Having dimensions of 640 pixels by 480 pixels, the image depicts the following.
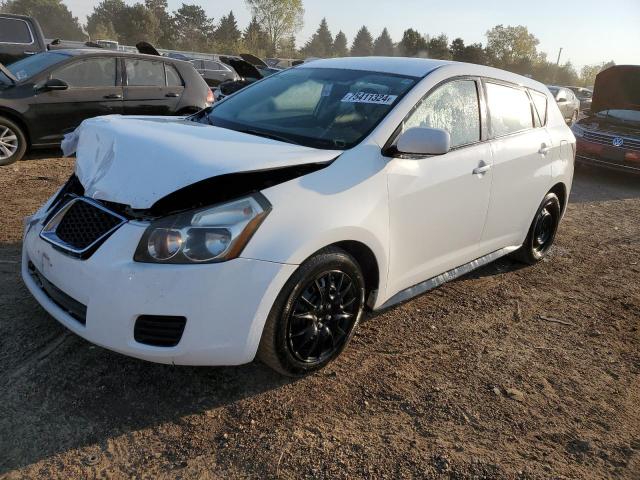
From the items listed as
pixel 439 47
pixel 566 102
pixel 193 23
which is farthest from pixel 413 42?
pixel 566 102

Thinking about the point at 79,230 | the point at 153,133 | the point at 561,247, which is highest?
the point at 153,133

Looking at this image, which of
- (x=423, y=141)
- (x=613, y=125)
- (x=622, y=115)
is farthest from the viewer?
(x=622, y=115)

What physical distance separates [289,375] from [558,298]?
8.56 ft

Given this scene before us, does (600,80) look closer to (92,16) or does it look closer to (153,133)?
(153,133)

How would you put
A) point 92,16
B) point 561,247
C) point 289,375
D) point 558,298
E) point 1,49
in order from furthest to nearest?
point 92,16 → point 1,49 → point 561,247 → point 558,298 → point 289,375

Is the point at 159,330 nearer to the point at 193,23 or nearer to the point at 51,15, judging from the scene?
the point at 193,23

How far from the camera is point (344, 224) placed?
106 inches

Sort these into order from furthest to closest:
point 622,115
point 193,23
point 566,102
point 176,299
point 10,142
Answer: point 193,23, point 566,102, point 622,115, point 10,142, point 176,299

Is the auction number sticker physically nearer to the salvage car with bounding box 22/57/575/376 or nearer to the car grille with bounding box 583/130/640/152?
the salvage car with bounding box 22/57/575/376

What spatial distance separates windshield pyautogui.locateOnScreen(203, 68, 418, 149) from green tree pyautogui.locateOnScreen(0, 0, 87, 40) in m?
95.5

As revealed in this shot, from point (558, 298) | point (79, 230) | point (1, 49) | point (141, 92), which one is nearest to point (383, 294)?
point (79, 230)

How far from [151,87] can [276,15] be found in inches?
3124

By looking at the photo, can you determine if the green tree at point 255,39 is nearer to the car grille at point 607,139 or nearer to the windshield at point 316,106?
the car grille at point 607,139

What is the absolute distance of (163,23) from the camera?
82188 mm
